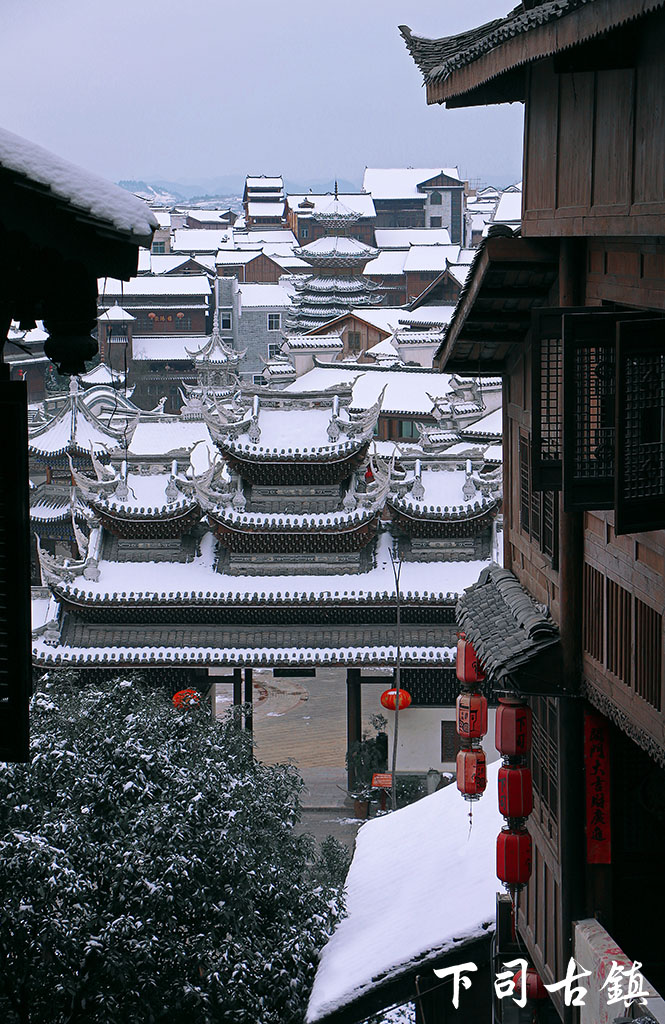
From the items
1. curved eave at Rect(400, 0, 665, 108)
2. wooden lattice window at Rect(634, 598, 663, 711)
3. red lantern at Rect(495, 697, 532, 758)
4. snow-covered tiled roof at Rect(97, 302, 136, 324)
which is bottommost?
red lantern at Rect(495, 697, 532, 758)

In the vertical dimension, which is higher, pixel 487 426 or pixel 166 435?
pixel 487 426

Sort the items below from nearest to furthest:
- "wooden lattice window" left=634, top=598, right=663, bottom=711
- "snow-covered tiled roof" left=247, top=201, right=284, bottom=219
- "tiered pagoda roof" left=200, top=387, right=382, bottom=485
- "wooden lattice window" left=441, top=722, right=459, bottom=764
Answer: "wooden lattice window" left=634, top=598, right=663, bottom=711 < "wooden lattice window" left=441, top=722, right=459, bottom=764 < "tiered pagoda roof" left=200, top=387, right=382, bottom=485 < "snow-covered tiled roof" left=247, top=201, right=284, bottom=219

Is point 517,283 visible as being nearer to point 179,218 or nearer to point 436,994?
point 436,994

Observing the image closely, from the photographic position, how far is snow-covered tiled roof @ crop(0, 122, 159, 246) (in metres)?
4.20

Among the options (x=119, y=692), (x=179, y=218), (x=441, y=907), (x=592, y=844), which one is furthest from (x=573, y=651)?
(x=179, y=218)

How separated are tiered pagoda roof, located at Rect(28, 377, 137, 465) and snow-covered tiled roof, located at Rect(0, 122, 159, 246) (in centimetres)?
3082

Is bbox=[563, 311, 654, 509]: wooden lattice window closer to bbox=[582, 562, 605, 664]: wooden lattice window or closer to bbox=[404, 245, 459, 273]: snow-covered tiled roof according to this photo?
bbox=[582, 562, 605, 664]: wooden lattice window

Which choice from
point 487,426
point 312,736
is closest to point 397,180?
point 487,426

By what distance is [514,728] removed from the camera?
8.83m

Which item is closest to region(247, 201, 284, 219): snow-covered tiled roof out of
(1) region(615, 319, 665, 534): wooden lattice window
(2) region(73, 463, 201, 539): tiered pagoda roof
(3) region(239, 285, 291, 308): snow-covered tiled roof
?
(3) region(239, 285, 291, 308): snow-covered tiled roof

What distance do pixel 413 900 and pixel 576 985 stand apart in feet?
15.9

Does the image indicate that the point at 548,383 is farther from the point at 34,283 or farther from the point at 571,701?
the point at 34,283

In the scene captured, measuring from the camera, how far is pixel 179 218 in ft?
389

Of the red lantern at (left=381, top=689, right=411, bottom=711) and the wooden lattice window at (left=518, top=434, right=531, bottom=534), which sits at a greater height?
the wooden lattice window at (left=518, top=434, right=531, bottom=534)
